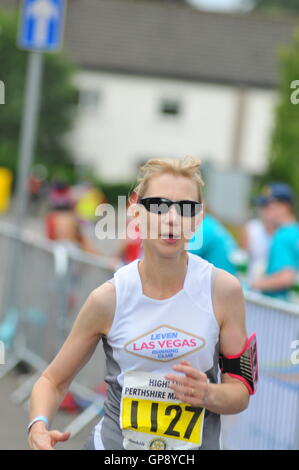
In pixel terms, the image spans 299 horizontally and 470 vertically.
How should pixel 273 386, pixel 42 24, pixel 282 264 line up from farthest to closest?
1. pixel 42 24
2. pixel 282 264
3. pixel 273 386

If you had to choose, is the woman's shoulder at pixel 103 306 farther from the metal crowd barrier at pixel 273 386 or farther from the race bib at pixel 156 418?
the metal crowd barrier at pixel 273 386

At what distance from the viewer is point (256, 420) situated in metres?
6.30

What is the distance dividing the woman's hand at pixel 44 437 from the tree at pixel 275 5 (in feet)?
275

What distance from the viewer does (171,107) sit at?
160ft

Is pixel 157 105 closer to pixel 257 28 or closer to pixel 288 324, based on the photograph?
pixel 257 28

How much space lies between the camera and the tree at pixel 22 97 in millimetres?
43812

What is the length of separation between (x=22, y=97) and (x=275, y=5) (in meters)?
46.0

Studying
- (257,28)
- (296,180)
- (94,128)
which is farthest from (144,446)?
(257,28)

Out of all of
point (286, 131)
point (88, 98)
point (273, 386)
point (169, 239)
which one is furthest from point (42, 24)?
point (88, 98)

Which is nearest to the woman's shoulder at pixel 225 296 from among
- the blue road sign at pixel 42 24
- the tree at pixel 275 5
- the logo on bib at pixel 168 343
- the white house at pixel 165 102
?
the logo on bib at pixel 168 343

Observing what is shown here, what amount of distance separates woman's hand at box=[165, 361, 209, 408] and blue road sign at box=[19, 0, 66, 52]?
7.13m

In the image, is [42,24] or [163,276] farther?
[42,24]

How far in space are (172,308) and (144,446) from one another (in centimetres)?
46

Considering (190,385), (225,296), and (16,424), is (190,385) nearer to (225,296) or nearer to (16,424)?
(225,296)
